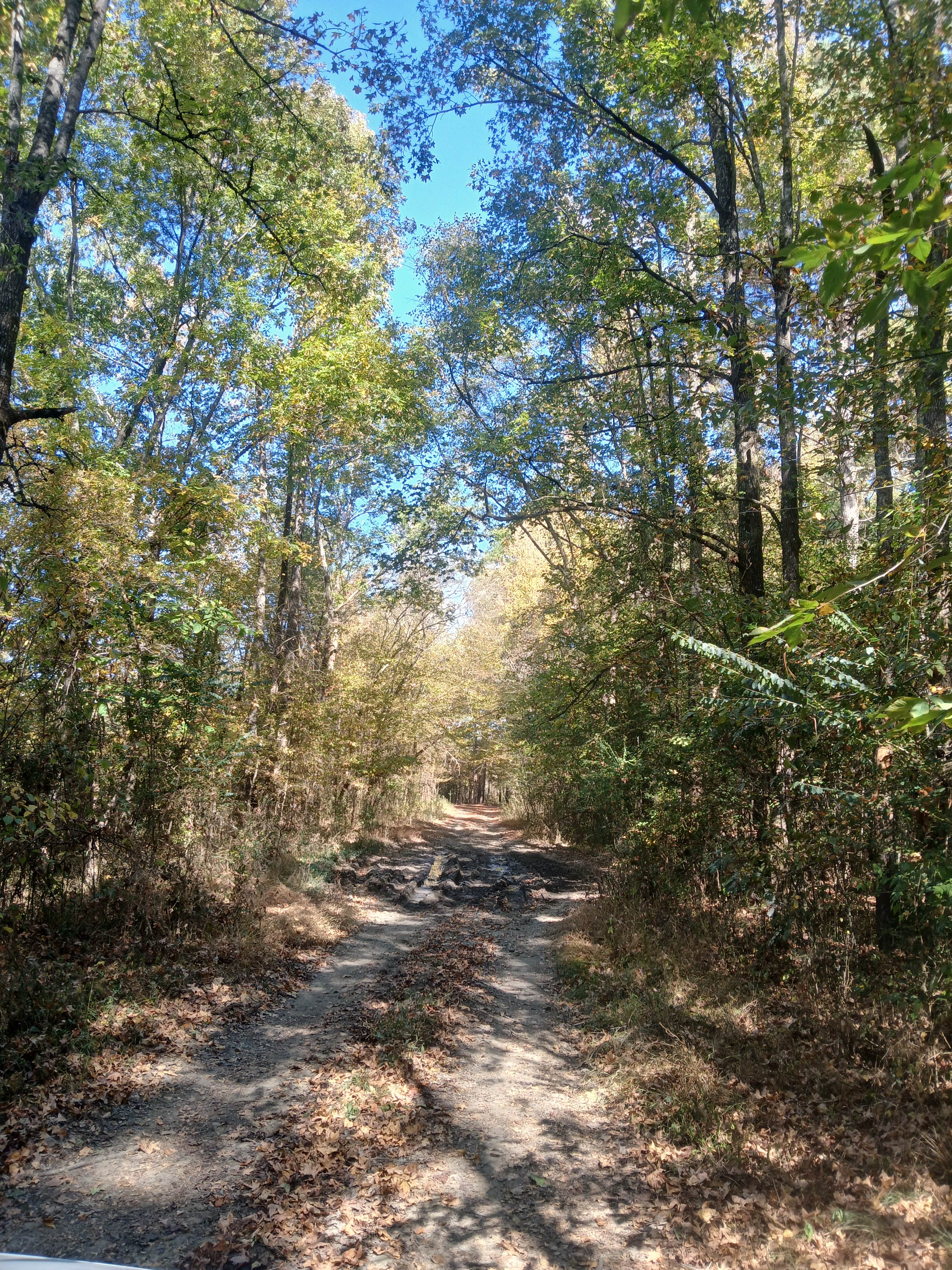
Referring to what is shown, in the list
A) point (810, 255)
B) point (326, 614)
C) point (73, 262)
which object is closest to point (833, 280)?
point (810, 255)

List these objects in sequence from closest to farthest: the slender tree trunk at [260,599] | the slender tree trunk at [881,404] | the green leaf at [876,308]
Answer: the green leaf at [876,308], the slender tree trunk at [881,404], the slender tree trunk at [260,599]

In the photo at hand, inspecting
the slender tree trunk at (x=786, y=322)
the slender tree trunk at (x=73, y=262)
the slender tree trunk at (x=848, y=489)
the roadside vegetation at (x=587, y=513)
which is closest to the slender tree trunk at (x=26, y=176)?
the roadside vegetation at (x=587, y=513)

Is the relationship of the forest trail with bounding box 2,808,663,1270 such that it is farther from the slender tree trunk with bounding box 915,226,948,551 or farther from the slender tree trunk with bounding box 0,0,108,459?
the slender tree trunk with bounding box 0,0,108,459

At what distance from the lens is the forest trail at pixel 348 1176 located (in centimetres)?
364

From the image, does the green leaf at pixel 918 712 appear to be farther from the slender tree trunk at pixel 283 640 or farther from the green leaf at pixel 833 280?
the slender tree trunk at pixel 283 640

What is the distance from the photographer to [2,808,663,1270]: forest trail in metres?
3.64

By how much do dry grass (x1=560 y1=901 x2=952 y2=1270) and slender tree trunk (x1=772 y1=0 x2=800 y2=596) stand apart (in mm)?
3826

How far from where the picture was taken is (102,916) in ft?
22.5

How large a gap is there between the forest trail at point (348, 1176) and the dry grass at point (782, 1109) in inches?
14.6

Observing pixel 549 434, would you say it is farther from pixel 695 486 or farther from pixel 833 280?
pixel 833 280

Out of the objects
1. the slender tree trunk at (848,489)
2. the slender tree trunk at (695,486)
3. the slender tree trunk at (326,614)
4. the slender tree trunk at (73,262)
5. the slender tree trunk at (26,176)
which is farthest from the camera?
the slender tree trunk at (326,614)

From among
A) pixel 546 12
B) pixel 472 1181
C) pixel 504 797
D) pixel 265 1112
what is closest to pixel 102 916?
pixel 265 1112

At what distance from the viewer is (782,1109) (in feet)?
15.7

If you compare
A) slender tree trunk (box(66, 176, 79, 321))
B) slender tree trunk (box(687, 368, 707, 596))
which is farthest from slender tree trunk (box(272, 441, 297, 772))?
slender tree trunk (box(687, 368, 707, 596))
